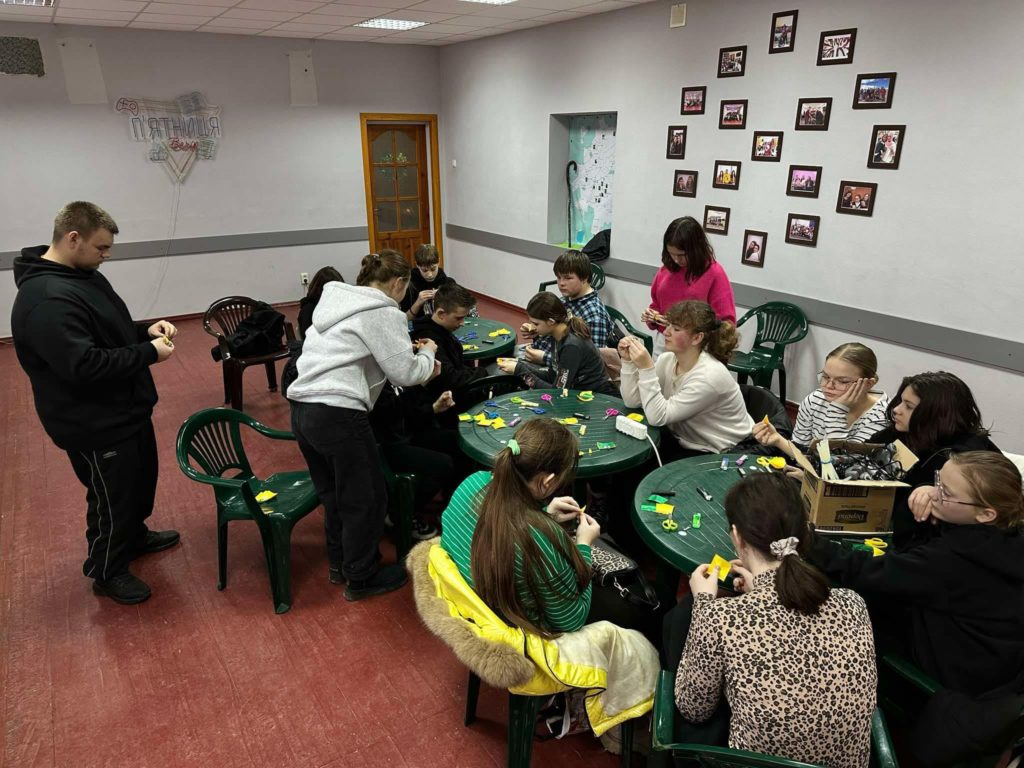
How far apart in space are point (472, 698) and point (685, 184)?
5.02 meters

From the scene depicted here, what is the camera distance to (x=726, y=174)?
5.62m

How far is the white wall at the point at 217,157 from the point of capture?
723 cm

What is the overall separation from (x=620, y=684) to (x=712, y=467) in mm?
1052

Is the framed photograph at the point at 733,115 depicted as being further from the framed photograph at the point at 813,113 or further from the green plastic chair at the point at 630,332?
the green plastic chair at the point at 630,332

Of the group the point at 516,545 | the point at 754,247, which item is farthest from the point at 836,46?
the point at 516,545

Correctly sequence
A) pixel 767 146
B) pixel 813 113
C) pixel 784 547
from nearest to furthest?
pixel 784 547 < pixel 813 113 < pixel 767 146

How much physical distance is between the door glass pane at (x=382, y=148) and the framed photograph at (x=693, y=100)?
501cm

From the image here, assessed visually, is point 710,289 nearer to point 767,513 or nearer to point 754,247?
point 754,247

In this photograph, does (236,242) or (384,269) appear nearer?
(384,269)

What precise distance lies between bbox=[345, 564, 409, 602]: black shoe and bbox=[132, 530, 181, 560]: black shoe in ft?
3.78

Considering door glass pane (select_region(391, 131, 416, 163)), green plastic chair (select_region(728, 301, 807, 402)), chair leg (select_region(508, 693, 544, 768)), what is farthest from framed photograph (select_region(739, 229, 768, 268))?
door glass pane (select_region(391, 131, 416, 163))

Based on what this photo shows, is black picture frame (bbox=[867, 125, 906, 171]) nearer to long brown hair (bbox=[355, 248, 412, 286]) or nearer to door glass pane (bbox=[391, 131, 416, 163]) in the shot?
long brown hair (bbox=[355, 248, 412, 286])

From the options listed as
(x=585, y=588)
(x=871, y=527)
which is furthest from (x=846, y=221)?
(x=585, y=588)

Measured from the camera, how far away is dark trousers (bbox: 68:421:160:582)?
9.61 feet
